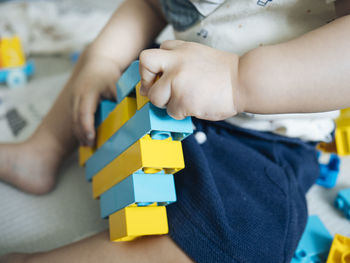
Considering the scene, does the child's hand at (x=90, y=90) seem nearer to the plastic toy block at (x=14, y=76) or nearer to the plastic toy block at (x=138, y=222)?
the plastic toy block at (x=138, y=222)

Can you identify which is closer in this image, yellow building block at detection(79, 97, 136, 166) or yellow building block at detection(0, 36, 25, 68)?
yellow building block at detection(79, 97, 136, 166)

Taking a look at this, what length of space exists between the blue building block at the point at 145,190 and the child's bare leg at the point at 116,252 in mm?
60

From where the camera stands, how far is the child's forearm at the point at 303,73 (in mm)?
369

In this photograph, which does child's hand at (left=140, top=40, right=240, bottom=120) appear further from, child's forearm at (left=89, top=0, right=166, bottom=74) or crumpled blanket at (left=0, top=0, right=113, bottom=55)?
crumpled blanket at (left=0, top=0, right=113, bottom=55)

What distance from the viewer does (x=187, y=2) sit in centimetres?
53

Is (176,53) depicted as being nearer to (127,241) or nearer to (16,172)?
(127,241)

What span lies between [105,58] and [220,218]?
0.39 metres

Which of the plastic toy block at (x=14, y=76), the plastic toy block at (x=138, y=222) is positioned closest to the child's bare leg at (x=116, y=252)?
the plastic toy block at (x=138, y=222)

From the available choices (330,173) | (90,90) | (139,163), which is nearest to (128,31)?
(90,90)

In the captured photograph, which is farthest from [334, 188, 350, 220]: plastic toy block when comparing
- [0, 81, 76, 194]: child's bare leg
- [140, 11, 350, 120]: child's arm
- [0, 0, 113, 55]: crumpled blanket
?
[0, 0, 113, 55]: crumpled blanket

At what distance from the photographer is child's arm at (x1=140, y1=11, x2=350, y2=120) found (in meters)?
0.37

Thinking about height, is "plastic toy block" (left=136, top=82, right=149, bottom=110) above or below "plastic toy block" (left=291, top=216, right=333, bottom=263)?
above

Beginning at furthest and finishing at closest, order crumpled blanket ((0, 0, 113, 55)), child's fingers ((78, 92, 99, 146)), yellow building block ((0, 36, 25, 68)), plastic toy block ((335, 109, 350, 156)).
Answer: crumpled blanket ((0, 0, 113, 55)) → yellow building block ((0, 36, 25, 68)) → plastic toy block ((335, 109, 350, 156)) → child's fingers ((78, 92, 99, 146))

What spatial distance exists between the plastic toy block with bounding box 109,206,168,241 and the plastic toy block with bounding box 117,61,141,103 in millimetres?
169
